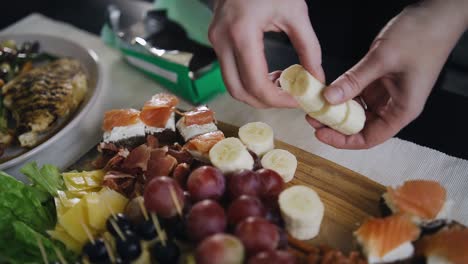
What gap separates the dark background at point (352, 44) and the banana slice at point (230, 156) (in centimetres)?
78

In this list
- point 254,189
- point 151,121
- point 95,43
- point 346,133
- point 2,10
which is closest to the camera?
point 254,189

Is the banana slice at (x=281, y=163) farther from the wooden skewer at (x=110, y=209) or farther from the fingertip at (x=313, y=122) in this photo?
the wooden skewer at (x=110, y=209)

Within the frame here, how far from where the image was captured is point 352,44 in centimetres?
231

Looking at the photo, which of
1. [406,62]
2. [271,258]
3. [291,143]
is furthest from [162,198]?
[406,62]

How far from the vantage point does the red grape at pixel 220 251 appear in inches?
44.2

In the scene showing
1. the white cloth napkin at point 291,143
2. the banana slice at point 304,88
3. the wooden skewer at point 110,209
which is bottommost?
the white cloth napkin at point 291,143

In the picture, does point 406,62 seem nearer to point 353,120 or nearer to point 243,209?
point 353,120

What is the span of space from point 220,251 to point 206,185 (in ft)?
0.97

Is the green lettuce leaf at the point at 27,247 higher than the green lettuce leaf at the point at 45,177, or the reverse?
the green lettuce leaf at the point at 45,177

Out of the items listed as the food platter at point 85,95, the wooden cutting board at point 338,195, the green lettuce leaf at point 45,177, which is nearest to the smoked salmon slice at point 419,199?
the wooden cutting board at point 338,195

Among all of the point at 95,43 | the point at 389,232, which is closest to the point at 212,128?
the point at 389,232

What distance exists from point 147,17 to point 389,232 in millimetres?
1794

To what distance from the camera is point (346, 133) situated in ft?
5.14

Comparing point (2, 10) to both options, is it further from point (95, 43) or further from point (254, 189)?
point (254, 189)
